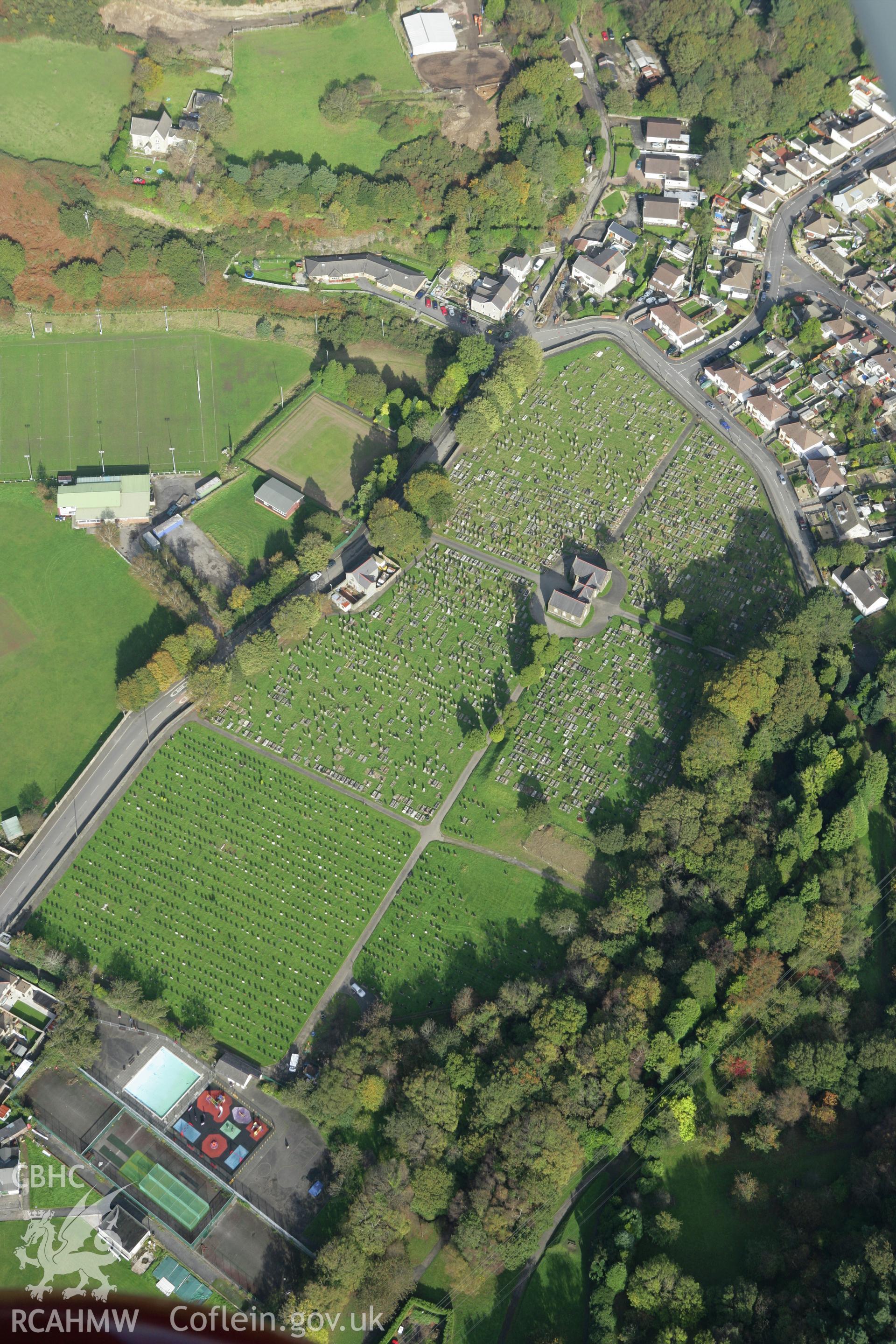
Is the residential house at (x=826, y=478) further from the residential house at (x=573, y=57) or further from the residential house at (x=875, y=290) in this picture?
the residential house at (x=573, y=57)

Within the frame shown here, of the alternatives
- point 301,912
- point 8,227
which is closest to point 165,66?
point 8,227

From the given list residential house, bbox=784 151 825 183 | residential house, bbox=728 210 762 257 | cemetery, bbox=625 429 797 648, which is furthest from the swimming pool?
residential house, bbox=784 151 825 183

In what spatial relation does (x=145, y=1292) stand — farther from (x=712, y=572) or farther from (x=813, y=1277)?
(x=712, y=572)

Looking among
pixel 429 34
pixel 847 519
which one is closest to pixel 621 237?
pixel 429 34

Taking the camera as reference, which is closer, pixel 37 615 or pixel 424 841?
pixel 424 841

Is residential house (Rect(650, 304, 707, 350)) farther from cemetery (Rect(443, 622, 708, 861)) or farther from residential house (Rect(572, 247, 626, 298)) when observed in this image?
cemetery (Rect(443, 622, 708, 861))
